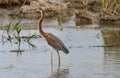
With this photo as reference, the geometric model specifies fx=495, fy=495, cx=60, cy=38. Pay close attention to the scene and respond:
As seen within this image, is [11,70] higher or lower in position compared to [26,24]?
lower

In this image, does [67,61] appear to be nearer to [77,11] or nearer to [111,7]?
[111,7]

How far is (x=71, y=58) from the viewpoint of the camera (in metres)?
12.3

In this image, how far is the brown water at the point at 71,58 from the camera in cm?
1045

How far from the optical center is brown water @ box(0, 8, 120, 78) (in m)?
10.5

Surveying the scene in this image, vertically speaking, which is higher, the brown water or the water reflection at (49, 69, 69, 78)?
the brown water

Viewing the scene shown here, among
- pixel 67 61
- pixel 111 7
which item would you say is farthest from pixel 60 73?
pixel 111 7

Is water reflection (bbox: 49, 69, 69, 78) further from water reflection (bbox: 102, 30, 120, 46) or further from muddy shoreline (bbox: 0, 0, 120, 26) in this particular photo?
muddy shoreline (bbox: 0, 0, 120, 26)

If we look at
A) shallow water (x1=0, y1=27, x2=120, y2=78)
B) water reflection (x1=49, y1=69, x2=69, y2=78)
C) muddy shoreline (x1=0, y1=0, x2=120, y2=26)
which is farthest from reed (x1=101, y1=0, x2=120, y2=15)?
water reflection (x1=49, y1=69, x2=69, y2=78)

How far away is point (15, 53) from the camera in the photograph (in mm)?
13102

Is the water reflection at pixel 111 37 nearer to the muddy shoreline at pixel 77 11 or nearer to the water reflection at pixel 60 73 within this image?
the muddy shoreline at pixel 77 11

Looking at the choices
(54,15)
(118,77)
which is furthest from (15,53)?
(54,15)

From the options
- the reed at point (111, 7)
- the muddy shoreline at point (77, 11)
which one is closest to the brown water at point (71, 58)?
the reed at point (111, 7)

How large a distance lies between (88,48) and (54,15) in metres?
9.29

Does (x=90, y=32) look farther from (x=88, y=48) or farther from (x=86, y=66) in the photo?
(x=86, y=66)
